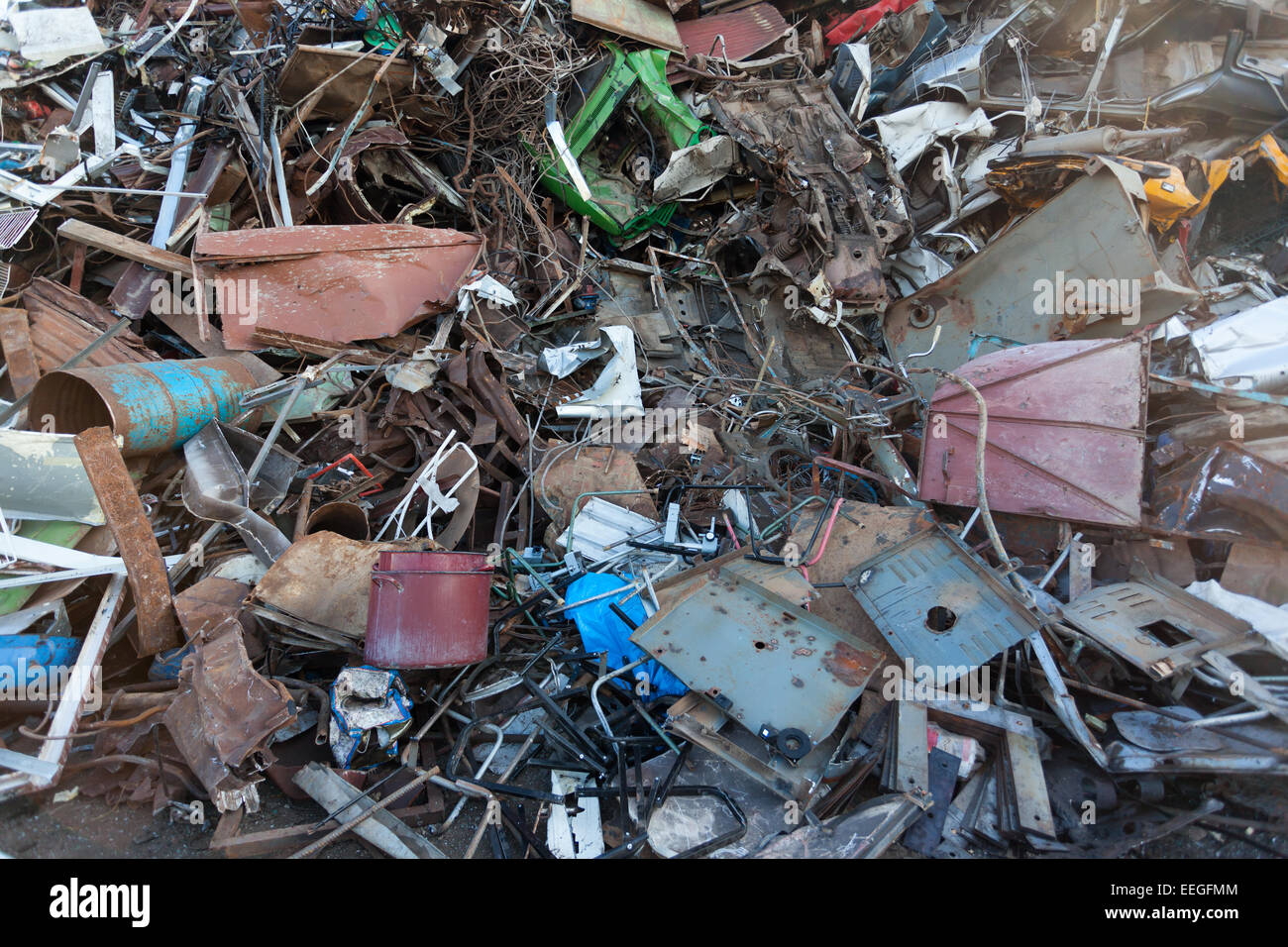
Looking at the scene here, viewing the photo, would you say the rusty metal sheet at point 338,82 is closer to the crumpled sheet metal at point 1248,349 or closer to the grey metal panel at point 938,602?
the grey metal panel at point 938,602

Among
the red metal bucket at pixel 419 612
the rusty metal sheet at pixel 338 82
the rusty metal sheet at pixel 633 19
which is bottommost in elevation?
the red metal bucket at pixel 419 612

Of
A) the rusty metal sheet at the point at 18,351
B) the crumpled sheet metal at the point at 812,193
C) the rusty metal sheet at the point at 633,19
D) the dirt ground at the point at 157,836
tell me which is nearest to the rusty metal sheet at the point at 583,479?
the dirt ground at the point at 157,836

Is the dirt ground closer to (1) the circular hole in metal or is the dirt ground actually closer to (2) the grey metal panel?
(2) the grey metal panel

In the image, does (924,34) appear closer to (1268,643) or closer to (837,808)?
(1268,643)

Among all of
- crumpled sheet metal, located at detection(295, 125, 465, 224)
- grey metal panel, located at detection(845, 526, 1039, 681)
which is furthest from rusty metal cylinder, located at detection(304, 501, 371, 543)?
grey metal panel, located at detection(845, 526, 1039, 681)

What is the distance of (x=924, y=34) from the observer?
24.7 ft

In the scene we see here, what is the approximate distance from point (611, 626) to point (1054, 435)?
298 cm

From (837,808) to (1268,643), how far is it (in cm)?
210

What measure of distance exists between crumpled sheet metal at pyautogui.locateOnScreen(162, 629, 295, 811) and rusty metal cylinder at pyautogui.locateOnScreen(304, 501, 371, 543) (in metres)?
1.05

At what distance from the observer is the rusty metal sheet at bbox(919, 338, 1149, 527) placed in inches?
159

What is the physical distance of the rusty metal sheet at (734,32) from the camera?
7.71 metres

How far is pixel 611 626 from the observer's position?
385 centimetres

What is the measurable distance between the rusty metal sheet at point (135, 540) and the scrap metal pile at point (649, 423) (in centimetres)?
3
